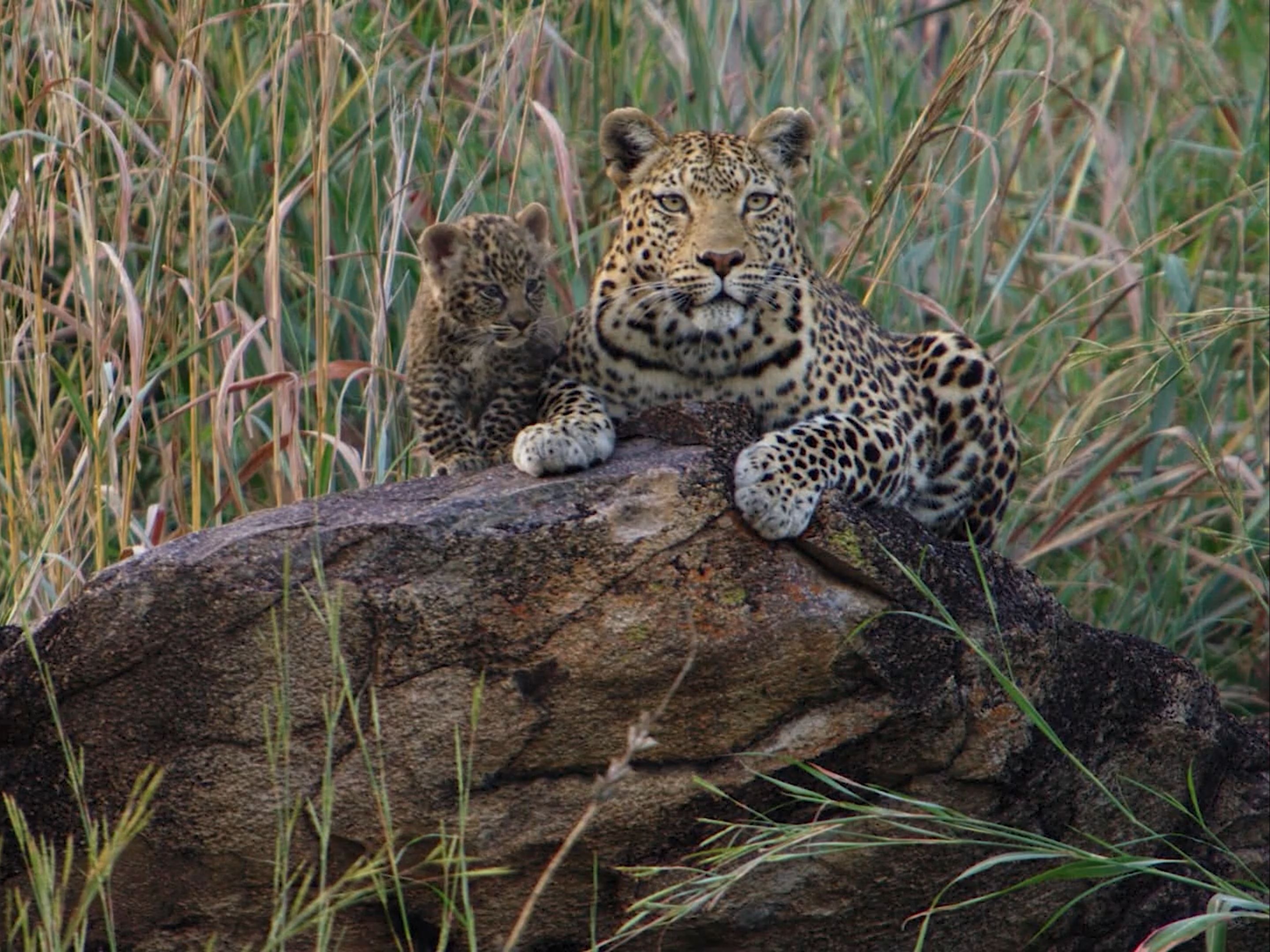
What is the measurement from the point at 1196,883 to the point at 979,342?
143 inches

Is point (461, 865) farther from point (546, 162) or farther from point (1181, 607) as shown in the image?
point (1181, 607)

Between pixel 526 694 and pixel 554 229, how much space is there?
304 centimetres

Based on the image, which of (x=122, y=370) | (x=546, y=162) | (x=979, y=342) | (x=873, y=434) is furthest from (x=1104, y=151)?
(x=122, y=370)

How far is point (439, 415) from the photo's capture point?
225 inches

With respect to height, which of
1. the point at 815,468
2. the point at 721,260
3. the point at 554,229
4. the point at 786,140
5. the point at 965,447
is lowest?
the point at 965,447

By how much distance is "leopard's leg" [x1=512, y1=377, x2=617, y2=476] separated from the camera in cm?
481

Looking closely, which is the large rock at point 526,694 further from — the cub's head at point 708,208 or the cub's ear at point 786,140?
the cub's ear at point 786,140

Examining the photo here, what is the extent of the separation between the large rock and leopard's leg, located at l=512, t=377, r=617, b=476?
8cm

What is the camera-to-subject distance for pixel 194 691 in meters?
4.38

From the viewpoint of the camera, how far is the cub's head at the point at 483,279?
568cm

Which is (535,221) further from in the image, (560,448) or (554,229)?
(560,448)

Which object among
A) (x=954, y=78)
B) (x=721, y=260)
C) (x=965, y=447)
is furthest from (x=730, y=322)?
(x=965, y=447)

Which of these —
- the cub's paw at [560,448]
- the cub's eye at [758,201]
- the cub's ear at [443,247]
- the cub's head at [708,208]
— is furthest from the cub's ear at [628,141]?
the cub's paw at [560,448]

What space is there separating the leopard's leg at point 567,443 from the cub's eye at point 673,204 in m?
0.71
